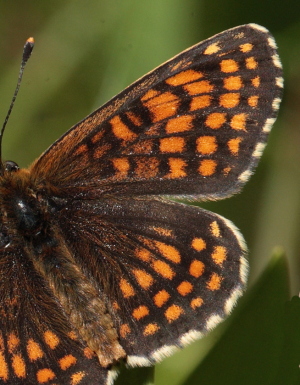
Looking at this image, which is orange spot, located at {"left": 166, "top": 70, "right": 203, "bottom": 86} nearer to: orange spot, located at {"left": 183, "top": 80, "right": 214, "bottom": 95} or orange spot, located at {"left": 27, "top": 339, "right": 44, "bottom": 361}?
orange spot, located at {"left": 183, "top": 80, "right": 214, "bottom": 95}

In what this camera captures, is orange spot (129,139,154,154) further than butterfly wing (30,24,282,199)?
Yes

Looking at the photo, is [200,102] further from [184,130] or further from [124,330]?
[124,330]

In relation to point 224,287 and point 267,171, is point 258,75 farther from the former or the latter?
point 267,171

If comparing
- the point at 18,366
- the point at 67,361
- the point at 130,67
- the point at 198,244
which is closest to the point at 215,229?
the point at 198,244

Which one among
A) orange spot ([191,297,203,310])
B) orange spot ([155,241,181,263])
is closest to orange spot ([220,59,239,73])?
orange spot ([155,241,181,263])

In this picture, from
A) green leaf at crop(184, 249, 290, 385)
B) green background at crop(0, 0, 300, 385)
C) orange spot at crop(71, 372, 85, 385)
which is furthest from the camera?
green background at crop(0, 0, 300, 385)

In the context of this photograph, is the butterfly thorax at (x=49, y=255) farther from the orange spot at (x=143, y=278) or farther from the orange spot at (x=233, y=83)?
the orange spot at (x=233, y=83)

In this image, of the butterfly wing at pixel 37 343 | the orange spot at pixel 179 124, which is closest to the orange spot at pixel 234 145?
the orange spot at pixel 179 124
